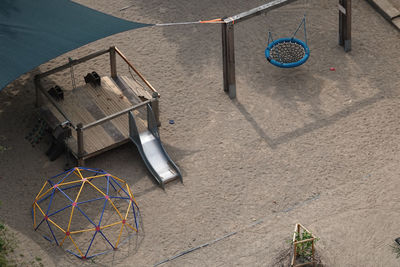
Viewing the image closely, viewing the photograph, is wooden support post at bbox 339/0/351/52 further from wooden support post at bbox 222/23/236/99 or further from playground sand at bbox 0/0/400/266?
wooden support post at bbox 222/23/236/99

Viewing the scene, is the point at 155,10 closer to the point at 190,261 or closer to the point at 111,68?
the point at 111,68

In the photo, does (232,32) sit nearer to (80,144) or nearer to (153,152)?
(153,152)

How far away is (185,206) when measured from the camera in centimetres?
1906

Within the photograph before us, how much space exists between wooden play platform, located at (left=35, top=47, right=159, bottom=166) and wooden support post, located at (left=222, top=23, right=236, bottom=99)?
1.88 meters

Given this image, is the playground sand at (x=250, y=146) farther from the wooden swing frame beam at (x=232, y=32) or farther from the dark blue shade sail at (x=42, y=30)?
the dark blue shade sail at (x=42, y=30)

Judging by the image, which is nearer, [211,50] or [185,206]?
[185,206]

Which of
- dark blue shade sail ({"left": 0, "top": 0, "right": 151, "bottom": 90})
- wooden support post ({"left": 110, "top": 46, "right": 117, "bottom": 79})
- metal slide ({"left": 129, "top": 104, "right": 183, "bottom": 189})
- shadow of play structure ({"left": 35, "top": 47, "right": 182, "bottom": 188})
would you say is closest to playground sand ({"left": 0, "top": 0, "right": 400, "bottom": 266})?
metal slide ({"left": 129, "top": 104, "right": 183, "bottom": 189})

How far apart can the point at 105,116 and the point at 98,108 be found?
14.9 inches

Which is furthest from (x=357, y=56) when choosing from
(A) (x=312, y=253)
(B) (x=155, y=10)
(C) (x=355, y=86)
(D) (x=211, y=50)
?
(A) (x=312, y=253)

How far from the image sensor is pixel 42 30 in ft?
65.7

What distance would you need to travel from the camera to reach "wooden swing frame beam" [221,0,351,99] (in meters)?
21.0

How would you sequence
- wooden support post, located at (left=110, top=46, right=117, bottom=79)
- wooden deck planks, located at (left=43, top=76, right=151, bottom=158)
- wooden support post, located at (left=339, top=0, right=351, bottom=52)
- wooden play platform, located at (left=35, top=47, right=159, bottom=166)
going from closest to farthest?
wooden play platform, located at (left=35, top=47, right=159, bottom=166) < wooden deck planks, located at (left=43, top=76, right=151, bottom=158) < wooden support post, located at (left=110, top=46, right=117, bottom=79) < wooden support post, located at (left=339, top=0, right=351, bottom=52)

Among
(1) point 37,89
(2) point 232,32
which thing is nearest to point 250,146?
(2) point 232,32

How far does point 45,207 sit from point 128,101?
3.68 meters
